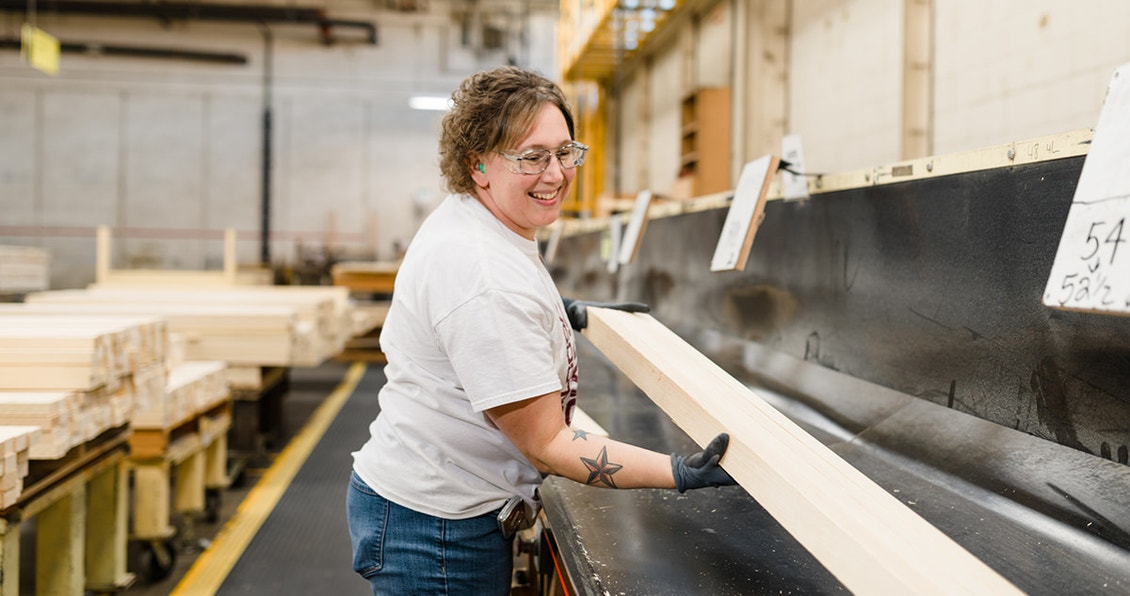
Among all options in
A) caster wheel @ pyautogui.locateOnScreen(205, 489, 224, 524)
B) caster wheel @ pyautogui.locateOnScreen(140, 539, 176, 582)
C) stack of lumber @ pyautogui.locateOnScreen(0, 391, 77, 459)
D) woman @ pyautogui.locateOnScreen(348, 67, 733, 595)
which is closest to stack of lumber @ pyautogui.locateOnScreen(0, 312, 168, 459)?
stack of lumber @ pyautogui.locateOnScreen(0, 391, 77, 459)

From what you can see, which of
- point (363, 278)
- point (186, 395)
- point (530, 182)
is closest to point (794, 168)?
point (530, 182)

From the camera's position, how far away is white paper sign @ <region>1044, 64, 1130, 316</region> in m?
0.89

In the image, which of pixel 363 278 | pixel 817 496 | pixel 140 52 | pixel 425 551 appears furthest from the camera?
pixel 140 52

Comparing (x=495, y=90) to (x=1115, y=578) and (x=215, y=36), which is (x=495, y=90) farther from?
(x=215, y=36)

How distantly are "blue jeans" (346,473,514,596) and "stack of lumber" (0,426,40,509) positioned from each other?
1.08 meters

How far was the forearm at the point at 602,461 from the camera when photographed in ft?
4.35

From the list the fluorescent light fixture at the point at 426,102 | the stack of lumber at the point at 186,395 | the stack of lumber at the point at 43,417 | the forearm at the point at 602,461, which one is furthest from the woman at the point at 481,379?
the fluorescent light fixture at the point at 426,102

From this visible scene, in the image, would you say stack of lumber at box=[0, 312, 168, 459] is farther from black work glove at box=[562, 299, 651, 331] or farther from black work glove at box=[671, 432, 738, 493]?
black work glove at box=[671, 432, 738, 493]

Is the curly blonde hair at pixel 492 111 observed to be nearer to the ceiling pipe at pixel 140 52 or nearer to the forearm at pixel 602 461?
the forearm at pixel 602 461

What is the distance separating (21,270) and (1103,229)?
9.66m

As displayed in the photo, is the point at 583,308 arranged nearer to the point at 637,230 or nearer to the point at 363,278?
the point at 637,230

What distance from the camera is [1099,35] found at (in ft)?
10.4

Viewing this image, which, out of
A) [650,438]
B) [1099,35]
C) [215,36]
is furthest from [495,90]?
[215,36]

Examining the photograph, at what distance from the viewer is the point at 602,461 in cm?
133
